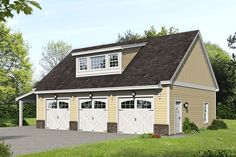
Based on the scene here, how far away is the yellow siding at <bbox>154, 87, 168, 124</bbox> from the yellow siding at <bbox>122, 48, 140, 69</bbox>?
4.92 meters

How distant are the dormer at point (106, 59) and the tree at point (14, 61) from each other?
14644 mm

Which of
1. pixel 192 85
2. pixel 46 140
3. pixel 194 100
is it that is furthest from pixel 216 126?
pixel 46 140

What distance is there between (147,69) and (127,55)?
9.21ft

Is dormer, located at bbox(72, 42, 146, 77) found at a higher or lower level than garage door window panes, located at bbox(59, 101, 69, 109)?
higher

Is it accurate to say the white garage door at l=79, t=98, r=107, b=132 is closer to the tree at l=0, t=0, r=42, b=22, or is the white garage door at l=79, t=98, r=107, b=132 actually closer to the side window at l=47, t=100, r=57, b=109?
the side window at l=47, t=100, r=57, b=109

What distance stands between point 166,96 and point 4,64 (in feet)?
91.6

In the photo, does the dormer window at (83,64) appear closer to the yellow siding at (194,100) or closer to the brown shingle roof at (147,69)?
the brown shingle roof at (147,69)

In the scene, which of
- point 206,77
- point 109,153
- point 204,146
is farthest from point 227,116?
point 109,153

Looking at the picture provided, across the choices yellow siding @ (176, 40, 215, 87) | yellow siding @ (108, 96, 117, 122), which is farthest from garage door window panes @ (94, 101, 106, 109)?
yellow siding @ (176, 40, 215, 87)

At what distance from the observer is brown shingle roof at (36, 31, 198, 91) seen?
81.4ft

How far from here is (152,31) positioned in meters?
65.1

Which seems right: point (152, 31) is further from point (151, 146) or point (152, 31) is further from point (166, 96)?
point (151, 146)

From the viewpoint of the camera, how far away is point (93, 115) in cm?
2767

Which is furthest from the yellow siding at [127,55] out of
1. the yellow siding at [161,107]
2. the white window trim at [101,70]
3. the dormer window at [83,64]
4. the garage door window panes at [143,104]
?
the yellow siding at [161,107]
